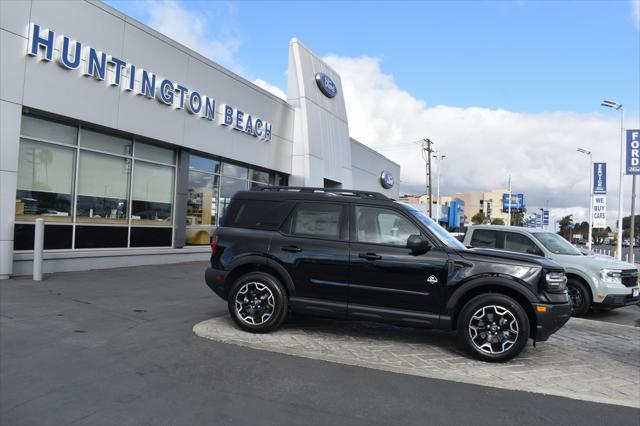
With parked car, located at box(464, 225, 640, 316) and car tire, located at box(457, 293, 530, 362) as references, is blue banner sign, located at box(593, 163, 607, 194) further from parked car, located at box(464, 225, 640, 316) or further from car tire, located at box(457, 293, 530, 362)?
car tire, located at box(457, 293, 530, 362)

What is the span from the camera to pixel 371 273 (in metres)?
5.67

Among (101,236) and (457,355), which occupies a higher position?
(101,236)

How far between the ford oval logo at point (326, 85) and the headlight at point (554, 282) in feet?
57.3

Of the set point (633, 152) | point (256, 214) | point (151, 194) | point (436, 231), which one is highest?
point (633, 152)

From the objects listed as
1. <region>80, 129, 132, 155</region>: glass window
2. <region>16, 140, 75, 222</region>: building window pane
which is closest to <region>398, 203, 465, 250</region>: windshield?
<region>16, 140, 75, 222</region>: building window pane

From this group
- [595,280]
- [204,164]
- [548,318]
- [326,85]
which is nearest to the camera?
[548,318]

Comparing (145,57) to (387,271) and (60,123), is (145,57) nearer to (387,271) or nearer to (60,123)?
(60,123)

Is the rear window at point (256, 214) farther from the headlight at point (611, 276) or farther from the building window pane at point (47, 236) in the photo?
the headlight at point (611, 276)

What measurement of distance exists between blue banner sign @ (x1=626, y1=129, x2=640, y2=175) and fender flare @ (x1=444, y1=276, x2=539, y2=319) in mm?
18747

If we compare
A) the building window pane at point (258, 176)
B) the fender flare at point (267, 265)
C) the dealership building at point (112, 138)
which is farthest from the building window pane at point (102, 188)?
the fender flare at point (267, 265)

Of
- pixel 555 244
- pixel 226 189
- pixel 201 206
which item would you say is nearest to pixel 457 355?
pixel 555 244

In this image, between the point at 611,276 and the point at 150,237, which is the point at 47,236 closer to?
the point at 150,237

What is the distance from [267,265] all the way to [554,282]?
349 cm

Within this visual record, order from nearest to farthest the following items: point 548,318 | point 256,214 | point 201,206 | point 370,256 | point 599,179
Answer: point 548,318, point 370,256, point 256,214, point 201,206, point 599,179
